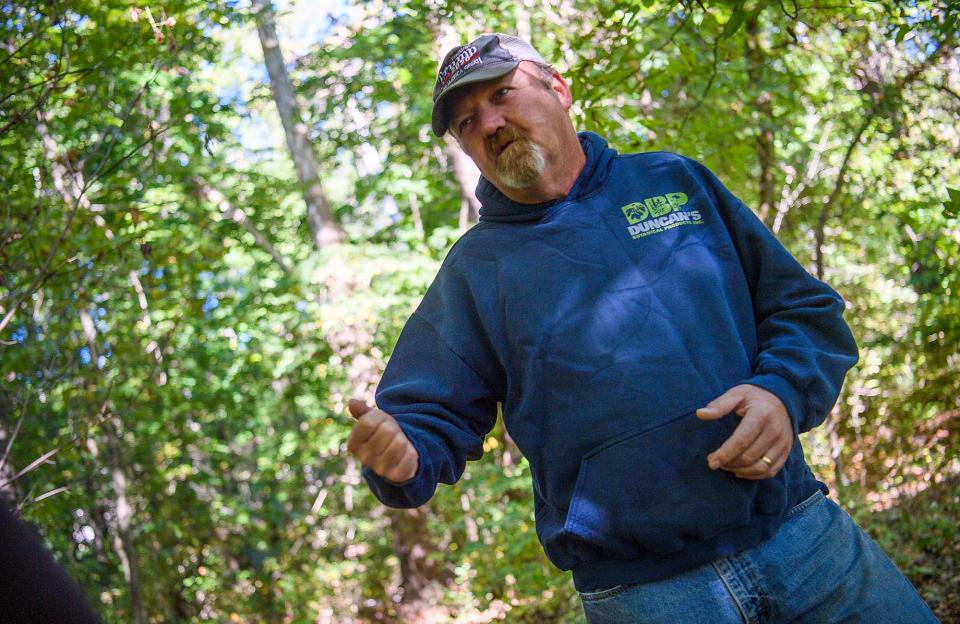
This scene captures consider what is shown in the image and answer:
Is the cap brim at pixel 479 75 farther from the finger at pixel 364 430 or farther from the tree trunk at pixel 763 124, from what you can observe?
the tree trunk at pixel 763 124

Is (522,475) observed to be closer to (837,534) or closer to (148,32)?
(148,32)

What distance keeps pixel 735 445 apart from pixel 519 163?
860 mm

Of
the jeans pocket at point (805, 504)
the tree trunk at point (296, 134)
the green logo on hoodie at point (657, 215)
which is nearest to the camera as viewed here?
the jeans pocket at point (805, 504)

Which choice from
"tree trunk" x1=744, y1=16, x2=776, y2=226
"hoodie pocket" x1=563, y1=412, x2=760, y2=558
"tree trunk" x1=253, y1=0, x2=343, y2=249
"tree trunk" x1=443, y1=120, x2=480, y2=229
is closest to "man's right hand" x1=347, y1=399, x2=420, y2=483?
"hoodie pocket" x1=563, y1=412, x2=760, y2=558

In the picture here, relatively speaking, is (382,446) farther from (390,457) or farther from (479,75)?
(479,75)

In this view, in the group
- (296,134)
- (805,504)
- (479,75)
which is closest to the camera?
(805,504)

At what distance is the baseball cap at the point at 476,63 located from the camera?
2258 millimetres

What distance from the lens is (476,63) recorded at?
2.28 meters

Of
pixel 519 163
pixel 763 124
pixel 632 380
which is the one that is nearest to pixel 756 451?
pixel 632 380

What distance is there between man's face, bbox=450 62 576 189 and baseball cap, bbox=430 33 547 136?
0.09 ft

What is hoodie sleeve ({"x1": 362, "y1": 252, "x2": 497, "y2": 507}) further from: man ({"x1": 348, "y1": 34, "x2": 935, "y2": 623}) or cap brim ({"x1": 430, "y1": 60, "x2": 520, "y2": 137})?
cap brim ({"x1": 430, "y1": 60, "x2": 520, "y2": 137})

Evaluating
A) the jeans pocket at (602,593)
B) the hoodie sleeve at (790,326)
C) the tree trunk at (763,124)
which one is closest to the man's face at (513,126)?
the hoodie sleeve at (790,326)

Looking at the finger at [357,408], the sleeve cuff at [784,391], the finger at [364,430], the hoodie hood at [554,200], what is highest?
the hoodie hood at [554,200]

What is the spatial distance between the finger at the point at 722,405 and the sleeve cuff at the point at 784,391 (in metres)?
0.06
